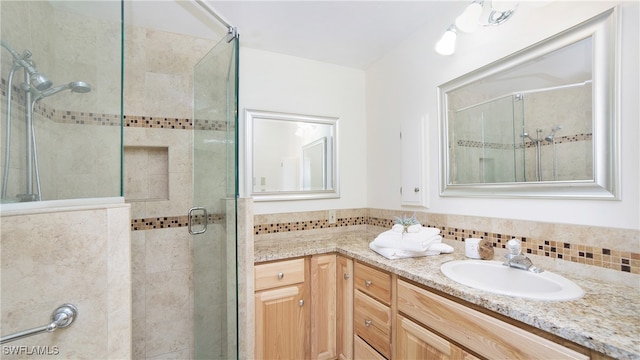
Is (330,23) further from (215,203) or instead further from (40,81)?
(40,81)

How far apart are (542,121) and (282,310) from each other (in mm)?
1750

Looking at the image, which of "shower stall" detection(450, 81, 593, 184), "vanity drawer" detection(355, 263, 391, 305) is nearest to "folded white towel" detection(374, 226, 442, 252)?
"vanity drawer" detection(355, 263, 391, 305)

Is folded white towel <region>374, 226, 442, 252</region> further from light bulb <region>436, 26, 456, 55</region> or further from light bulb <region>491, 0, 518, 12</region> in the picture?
light bulb <region>491, 0, 518, 12</region>

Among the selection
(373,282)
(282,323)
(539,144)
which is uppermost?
(539,144)

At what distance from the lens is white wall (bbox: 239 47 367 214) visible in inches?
82.4

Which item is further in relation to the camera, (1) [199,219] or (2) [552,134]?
(1) [199,219]

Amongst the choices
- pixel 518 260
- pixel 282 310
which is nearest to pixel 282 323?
pixel 282 310

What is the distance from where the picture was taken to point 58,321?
844 millimetres

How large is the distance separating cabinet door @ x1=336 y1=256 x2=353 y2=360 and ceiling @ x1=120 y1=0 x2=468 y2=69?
162cm

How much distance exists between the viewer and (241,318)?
1.49 metres

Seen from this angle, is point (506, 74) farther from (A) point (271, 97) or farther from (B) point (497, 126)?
(A) point (271, 97)

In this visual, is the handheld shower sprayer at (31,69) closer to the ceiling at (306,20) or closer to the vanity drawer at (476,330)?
the ceiling at (306,20)

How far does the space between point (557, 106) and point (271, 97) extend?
1793mm

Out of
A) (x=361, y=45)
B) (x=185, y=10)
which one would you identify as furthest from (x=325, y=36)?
(x=185, y=10)
